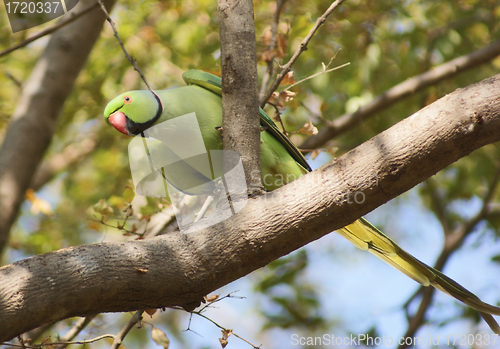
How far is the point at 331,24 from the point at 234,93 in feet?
6.83

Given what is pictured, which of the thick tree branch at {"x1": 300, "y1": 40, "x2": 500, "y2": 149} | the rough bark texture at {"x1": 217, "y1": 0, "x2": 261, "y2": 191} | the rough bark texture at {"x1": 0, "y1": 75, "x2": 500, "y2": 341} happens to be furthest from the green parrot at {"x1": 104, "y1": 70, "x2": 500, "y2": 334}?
the thick tree branch at {"x1": 300, "y1": 40, "x2": 500, "y2": 149}

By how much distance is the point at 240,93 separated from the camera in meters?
1.97

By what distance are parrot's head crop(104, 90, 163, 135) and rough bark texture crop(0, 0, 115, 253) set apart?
1.09m

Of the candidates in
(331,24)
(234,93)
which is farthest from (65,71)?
(331,24)

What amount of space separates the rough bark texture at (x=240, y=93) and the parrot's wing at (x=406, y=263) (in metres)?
0.79

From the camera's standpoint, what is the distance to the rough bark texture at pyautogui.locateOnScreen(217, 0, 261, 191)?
1952 mm

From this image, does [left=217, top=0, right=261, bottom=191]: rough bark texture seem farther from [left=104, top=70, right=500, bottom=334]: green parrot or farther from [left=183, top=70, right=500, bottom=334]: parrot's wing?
[left=183, top=70, right=500, bottom=334]: parrot's wing

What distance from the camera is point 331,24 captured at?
368 cm

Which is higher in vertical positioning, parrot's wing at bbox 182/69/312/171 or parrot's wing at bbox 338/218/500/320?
parrot's wing at bbox 182/69/312/171

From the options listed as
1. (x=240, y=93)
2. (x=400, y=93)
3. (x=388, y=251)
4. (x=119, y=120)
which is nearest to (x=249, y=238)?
(x=240, y=93)

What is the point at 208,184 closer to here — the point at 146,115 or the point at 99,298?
the point at 146,115

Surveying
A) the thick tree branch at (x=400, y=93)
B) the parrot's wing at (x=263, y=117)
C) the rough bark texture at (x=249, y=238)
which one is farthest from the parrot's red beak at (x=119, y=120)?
the thick tree branch at (x=400, y=93)

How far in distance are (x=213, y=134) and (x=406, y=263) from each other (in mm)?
1206

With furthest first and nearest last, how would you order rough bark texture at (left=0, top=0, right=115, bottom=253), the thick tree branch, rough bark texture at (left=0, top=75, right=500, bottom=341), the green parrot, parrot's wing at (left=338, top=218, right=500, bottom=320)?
the thick tree branch < rough bark texture at (left=0, top=0, right=115, bottom=253) < the green parrot < parrot's wing at (left=338, top=218, right=500, bottom=320) < rough bark texture at (left=0, top=75, right=500, bottom=341)
